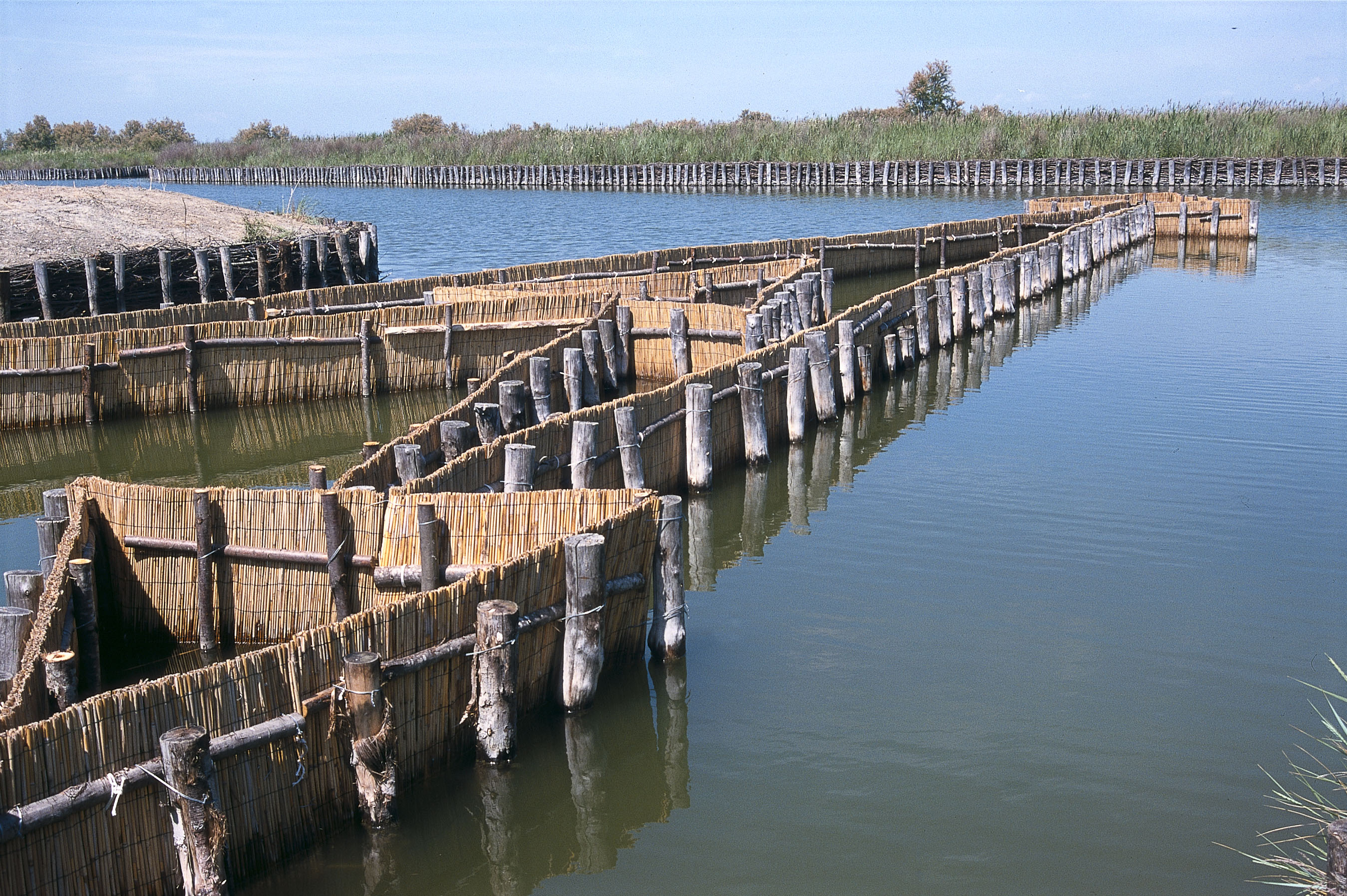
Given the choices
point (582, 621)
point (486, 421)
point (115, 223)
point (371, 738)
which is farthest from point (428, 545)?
point (115, 223)

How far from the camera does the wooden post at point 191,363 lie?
15312mm

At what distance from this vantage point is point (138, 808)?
530cm

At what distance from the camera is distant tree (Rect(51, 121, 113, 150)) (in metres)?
111

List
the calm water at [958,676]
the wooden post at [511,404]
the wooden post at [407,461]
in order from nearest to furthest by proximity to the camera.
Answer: the calm water at [958,676]
the wooden post at [407,461]
the wooden post at [511,404]

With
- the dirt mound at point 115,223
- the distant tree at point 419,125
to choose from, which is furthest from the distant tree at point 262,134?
the dirt mound at point 115,223

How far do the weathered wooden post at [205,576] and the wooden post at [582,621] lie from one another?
8.36 feet

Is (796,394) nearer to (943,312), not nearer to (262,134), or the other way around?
(943,312)

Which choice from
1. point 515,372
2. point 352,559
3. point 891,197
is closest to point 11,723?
point 352,559

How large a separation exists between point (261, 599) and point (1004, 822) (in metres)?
4.99

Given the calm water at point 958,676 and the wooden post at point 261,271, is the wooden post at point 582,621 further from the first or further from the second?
the wooden post at point 261,271

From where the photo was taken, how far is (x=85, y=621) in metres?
7.54

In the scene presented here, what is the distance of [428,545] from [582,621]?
1094 mm

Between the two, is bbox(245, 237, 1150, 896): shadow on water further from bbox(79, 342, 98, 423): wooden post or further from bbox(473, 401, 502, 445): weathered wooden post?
bbox(79, 342, 98, 423): wooden post

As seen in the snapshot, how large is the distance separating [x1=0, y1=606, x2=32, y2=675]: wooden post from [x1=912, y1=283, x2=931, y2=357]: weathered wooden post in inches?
589
